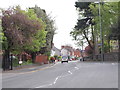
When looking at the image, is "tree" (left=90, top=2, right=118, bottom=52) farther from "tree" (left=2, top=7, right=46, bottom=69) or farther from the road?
the road

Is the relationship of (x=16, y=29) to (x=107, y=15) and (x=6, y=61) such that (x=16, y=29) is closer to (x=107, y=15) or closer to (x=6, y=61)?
(x=6, y=61)

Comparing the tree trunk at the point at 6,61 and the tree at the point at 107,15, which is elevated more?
the tree at the point at 107,15

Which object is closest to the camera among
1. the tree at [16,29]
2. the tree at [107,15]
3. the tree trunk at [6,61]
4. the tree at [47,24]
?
the tree at [16,29]

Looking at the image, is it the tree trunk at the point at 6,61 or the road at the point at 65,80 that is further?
the tree trunk at the point at 6,61

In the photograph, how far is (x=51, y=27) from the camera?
5288cm

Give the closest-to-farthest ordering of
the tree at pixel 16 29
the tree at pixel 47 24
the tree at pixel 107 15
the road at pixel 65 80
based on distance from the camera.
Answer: the road at pixel 65 80
the tree at pixel 16 29
the tree at pixel 107 15
the tree at pixel 47 24

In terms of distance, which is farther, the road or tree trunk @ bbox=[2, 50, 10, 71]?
tree trunk @ bbox=[2, 50, 10, 71]

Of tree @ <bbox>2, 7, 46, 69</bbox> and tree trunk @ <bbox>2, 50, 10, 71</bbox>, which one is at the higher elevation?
tree @ <bbox>2, 7, 46, 69</bbox>

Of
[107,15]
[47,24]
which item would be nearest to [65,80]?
[107,15]

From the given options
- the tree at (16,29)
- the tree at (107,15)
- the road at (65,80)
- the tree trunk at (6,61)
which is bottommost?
the road at (65,80)

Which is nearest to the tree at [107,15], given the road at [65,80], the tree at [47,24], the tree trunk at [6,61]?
the tree at [47,24]

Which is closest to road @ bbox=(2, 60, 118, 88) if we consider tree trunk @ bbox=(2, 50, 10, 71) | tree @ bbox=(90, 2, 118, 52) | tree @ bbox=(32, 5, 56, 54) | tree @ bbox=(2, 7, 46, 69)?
tree @ bbox=(2, 7, 46, 69)

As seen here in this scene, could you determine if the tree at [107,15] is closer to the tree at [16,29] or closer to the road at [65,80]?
the tree at [16,29]

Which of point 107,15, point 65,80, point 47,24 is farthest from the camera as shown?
point 47,24
